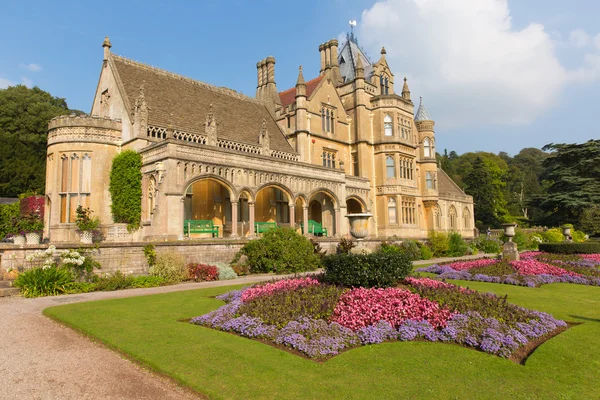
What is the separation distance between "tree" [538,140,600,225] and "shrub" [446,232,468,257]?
23420 millimetres

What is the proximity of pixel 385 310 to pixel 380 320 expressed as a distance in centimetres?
49

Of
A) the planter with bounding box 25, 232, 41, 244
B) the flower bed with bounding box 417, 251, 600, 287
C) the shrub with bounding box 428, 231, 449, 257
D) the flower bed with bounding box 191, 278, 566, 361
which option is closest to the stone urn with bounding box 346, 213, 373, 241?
the flower bed with bounding box 191, 278, 566, 361

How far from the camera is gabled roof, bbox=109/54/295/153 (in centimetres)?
2773

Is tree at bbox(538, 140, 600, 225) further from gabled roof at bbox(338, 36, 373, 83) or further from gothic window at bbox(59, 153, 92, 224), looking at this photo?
gothic window at bbox(59, 153, 92, 224)

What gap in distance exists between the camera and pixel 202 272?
19.1 m

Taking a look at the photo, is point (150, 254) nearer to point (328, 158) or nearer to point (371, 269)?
point (371, 269)

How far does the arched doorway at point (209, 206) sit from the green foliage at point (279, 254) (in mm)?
3916

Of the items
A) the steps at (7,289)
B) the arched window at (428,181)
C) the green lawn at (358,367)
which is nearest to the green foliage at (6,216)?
the steps at (7,289)

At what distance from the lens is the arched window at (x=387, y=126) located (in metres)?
38.4

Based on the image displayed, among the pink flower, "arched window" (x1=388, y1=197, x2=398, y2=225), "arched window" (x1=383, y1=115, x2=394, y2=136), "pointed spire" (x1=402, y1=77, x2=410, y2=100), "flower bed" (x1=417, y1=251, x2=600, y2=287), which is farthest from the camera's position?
"pointed spire" (x1=402, y1=77, x2=410, y2=100)

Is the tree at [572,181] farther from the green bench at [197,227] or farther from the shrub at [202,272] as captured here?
the shrub at [202,272]

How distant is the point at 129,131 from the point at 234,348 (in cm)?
2200

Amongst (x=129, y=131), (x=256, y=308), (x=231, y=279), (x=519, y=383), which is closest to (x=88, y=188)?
(x=129, y=131)

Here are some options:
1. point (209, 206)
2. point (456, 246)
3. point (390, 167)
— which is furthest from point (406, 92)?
point (209, 206)
